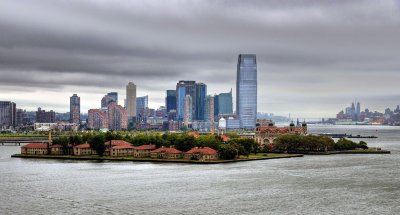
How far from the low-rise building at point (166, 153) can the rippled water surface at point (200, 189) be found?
34.5 feet

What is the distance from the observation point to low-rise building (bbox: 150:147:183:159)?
3597 inches

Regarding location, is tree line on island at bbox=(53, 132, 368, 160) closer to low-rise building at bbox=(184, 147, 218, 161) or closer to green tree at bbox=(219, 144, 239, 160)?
green tree at bbox=(219, 144, 239, 160)

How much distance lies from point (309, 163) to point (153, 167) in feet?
72.3

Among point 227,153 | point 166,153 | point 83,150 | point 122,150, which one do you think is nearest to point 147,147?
point 122,150

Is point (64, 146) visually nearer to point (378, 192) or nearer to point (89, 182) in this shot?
point (89, 182)

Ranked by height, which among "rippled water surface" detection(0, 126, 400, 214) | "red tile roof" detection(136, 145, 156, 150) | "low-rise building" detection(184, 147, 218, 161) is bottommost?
"rippled water surface" detection(0, 126, 400, 214)

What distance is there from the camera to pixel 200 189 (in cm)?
5422

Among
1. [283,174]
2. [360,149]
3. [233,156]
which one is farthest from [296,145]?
[283,174]

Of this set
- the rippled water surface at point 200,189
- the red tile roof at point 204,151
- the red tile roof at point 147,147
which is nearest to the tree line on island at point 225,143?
the red tile roof at point 204,151

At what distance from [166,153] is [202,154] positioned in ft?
23.2

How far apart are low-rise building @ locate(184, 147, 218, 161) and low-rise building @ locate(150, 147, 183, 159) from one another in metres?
1.57

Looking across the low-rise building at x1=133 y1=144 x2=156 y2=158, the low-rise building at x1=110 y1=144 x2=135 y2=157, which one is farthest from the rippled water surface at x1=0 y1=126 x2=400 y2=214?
the low-rise building at x1=110 y1=144 x2=135 y2=157

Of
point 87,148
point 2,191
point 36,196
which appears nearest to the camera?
point 36,196

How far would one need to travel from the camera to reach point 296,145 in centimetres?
11619
